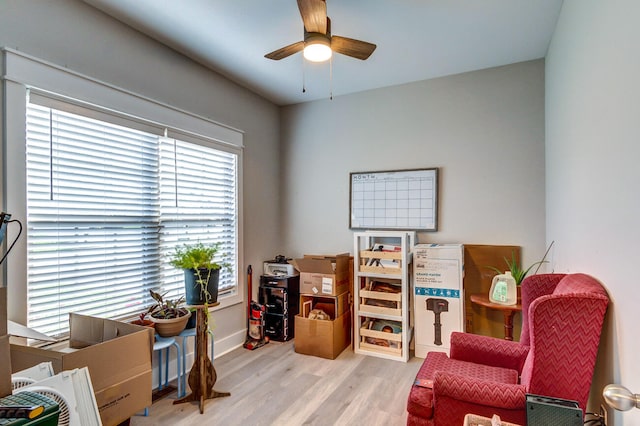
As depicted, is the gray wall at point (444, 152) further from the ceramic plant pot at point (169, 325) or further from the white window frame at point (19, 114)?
the white window frame at point (19, 114)

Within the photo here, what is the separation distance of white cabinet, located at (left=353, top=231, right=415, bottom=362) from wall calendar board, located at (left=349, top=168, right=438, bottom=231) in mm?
219

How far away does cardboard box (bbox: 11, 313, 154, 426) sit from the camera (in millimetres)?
1715

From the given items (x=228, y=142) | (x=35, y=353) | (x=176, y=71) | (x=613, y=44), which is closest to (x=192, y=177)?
(x=228, y=142)

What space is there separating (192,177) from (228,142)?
0.58m

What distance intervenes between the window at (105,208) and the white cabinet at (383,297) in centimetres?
160

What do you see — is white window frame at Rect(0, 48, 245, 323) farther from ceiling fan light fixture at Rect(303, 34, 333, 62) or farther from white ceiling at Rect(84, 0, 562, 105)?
ceiling fan light fixture at Rect(303, 34, 333, 62)

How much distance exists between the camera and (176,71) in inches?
118

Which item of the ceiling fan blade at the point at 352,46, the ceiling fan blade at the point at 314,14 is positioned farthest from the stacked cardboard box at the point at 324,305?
the ceiling fan blade at the point at 314,14

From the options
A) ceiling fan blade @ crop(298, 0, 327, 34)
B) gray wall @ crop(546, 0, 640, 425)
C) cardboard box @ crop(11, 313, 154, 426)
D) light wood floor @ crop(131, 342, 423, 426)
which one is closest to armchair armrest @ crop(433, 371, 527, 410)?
gray wall @ crop(546, 0, 640, 425)

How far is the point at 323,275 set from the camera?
352 centimetres

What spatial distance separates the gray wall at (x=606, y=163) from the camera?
1.19 metres

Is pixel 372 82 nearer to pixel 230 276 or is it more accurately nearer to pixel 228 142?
pixel 228 142

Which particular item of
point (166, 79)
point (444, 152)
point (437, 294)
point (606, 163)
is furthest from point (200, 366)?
point (444, 152)

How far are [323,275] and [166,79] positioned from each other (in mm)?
2310
